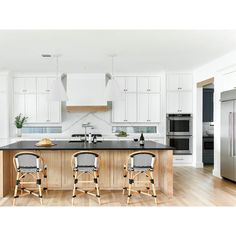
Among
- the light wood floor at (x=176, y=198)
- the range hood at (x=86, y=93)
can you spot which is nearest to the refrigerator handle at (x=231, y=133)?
the light wood floor at (x=176, y=198)

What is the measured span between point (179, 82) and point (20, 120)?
4.66 metres

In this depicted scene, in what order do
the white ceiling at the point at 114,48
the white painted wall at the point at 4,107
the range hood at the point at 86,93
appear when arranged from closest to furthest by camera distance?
the white ceiling at the point at 114,48 < the white painted wall at the point at 4,107 < the range hood at the point at 86,93

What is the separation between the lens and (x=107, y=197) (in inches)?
202

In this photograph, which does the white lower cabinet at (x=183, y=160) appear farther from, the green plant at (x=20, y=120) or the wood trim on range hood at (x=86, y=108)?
the green plant at (x=20, y=120)

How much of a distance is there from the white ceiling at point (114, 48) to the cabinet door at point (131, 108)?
104 cm

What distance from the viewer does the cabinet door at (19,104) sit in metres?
8.66

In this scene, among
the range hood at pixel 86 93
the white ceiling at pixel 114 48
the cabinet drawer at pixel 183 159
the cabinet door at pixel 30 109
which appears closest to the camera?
the white ceiling at pixel 114 48

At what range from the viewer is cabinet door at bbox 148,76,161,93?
28.8ft

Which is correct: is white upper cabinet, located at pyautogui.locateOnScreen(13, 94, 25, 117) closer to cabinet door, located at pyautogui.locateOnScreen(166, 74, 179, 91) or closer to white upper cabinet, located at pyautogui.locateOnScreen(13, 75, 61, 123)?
white upper cabinet, located at pyautogui.locateOnScreen(13, 75, 61, 123)

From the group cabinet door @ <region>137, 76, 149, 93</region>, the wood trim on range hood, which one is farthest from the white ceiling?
the wood trim on range hood

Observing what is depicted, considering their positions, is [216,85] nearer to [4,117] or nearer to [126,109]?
[126,109]

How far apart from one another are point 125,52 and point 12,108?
4215 mm
